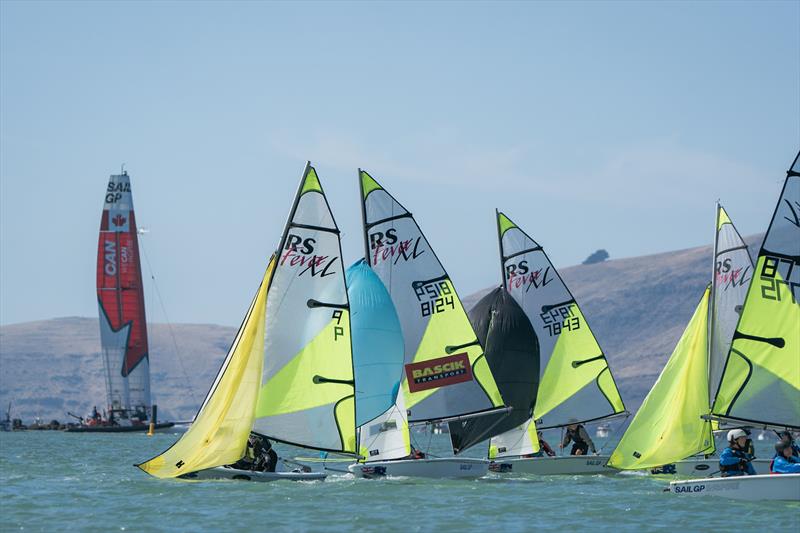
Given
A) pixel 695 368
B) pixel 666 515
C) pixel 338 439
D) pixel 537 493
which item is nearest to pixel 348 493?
pixel 338 439

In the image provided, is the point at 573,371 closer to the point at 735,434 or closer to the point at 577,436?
the point at 577,436

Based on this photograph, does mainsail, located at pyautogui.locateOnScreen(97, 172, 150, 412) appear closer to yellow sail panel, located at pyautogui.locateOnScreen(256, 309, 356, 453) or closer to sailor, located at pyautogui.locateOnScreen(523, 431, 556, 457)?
sailor, located at pyautogui.locateOnScreen(523, 431, 556, 457)

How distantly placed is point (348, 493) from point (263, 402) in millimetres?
3289

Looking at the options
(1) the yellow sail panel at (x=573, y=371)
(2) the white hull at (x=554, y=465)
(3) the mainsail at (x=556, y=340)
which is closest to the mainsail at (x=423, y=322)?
(2) the white hull at (x=554, y=465)

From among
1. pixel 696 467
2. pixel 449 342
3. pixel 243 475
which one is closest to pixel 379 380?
pixel 449 342

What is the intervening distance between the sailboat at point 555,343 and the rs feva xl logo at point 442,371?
6.22m

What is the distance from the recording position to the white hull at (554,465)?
1742 inches

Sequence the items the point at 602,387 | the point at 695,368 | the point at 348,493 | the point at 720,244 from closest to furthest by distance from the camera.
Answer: the point at 348,493 < the point at 695,368 < the point at 720,244 < the point at 602,387

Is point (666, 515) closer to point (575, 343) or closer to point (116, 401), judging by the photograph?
point (575, 343)

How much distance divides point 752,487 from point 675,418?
28.0 ft

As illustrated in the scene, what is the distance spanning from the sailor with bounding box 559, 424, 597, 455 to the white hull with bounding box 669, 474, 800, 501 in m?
12.9

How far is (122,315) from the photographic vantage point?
106 meters

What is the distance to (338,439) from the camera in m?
37.0

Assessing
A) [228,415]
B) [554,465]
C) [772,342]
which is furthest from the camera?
[554,465]
